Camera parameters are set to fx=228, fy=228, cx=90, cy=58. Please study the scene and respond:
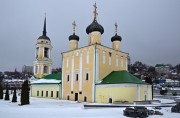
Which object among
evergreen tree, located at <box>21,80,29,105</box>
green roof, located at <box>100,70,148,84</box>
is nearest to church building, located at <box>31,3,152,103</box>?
green roof, located at <box>100,70,148,84</box>

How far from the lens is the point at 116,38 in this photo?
36938 mm

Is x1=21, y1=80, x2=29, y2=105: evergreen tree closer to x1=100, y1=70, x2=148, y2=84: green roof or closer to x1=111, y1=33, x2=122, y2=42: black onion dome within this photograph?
x1=100, y1=70, x2=148, y2=84: green roof

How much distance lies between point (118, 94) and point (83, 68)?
753cm

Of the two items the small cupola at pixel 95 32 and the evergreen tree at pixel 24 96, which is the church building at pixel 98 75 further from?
the evergreen tree at pixel 24 96

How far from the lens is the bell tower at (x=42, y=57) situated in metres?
51.6

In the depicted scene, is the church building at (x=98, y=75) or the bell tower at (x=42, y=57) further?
the bell tower at (x=42, y=57)

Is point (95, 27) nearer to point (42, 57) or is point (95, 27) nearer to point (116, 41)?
point (116, 41)

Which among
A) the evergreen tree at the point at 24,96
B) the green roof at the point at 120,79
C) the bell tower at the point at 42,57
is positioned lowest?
the evergreen tree at the point at 24,96

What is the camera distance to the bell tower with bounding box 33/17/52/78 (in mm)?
51625

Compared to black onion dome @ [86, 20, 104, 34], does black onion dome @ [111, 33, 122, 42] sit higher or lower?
lower

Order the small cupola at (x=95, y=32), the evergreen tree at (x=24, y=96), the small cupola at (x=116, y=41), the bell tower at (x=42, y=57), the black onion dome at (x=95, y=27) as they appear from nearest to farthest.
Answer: the evergreen tree at (x=24, y=96)
the small cupola at (x=95, y=32)
the black onion dome at (x=95, y=27)
the small cupola at (x=116, y=41)
the bell tower at (x=42, y=57)

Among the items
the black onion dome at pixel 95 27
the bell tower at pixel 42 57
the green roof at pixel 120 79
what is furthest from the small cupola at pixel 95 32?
the bell tower at pixel 42 57

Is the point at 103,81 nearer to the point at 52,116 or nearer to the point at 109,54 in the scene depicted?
the point at 109,54

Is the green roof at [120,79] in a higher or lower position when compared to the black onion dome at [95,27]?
lower
